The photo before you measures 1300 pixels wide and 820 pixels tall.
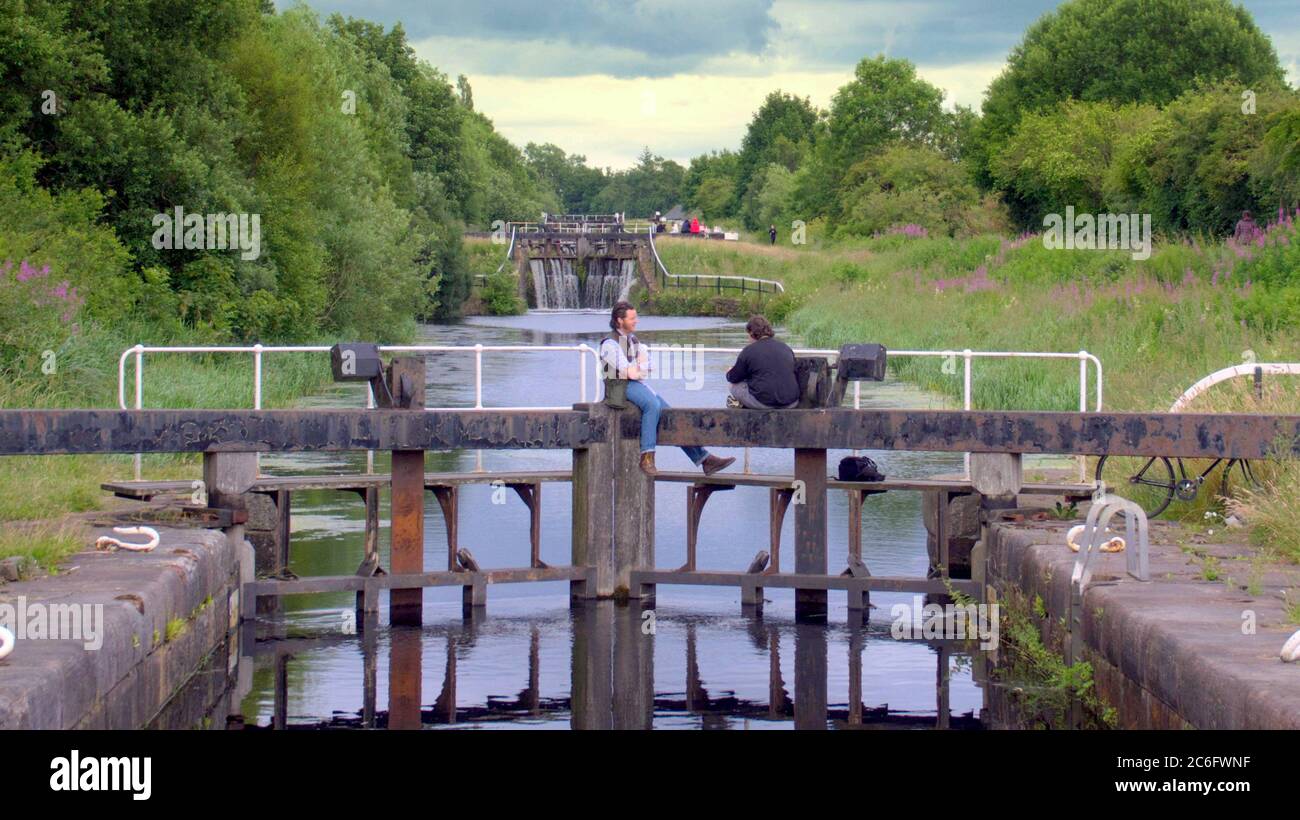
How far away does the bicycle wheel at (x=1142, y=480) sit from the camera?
46.9 feet

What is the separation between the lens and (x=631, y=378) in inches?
587

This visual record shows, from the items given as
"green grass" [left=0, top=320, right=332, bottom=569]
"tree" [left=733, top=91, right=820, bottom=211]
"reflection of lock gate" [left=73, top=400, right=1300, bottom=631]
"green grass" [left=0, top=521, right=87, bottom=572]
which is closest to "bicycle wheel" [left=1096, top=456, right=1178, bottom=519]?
"reflection of lock gate" [left=73, top=400, right=1300, bottom=631]

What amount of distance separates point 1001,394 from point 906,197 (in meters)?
44.5

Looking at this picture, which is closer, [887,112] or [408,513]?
[408,513]

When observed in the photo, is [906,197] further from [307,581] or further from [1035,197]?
[307,581]

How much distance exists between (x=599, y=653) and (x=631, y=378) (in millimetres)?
2479

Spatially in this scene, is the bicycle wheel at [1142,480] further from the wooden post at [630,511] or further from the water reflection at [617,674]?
the wooden post at [630,511]

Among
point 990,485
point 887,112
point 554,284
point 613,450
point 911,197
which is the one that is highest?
point 887,112

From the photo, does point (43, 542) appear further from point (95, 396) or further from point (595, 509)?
point (95, 396)

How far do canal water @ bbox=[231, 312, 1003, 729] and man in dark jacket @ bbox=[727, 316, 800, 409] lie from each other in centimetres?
195

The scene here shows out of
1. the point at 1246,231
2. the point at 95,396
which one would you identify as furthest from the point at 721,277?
the point at 95,396

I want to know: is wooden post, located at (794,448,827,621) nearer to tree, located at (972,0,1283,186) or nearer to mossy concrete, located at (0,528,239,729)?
mossy concrete, located at (0,528,239,729)

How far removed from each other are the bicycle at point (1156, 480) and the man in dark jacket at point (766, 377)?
272 centimetres
